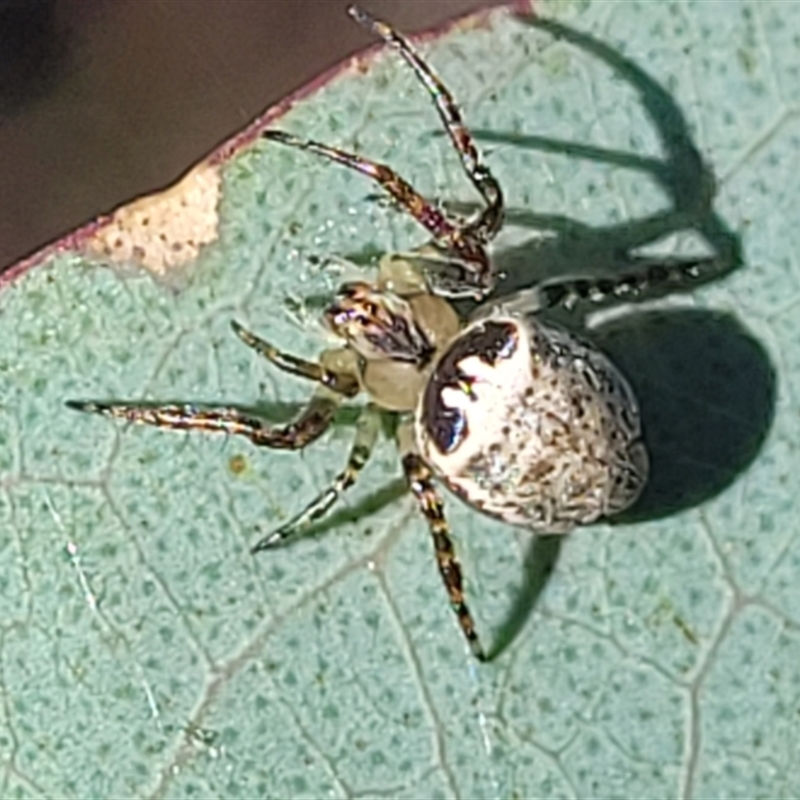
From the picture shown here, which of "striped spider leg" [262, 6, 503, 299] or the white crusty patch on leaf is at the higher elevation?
the white crusty patch on leaf

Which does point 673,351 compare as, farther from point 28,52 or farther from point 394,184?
point 28,52

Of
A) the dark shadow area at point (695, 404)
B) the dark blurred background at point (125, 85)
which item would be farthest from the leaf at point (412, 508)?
the dark blurred background at point (125, 85)

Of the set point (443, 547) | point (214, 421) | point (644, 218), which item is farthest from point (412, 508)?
point (644, 218)

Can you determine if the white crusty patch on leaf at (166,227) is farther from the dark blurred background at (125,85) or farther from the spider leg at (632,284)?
the dark blurred background at (125,85)

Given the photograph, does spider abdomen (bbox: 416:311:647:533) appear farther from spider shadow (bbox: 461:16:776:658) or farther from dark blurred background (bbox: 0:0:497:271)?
dark blurred background (bbox: 0:0:497:271)

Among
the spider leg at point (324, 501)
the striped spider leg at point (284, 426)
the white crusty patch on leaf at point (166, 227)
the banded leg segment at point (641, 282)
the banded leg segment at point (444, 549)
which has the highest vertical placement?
the white crusty patch on leaf at point (166, 227)

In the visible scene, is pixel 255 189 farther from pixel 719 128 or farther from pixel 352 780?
pixel 352 780

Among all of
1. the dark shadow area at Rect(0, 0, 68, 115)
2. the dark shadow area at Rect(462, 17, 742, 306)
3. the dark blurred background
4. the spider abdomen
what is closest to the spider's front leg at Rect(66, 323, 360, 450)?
the spider abdomen

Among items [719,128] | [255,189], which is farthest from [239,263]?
[719,128]
